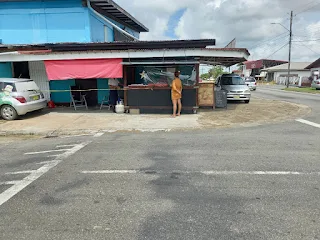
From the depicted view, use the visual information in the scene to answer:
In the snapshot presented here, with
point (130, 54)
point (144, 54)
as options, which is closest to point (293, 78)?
point (144, 54)

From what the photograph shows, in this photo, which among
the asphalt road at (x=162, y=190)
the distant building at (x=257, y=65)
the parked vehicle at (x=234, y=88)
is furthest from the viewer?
the distant building at (x=257, y=65)

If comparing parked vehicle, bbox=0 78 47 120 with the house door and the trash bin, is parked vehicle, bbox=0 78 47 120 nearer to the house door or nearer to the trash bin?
the house door

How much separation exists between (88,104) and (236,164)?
10.7 meters

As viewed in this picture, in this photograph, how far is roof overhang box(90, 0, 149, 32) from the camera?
15.0 m

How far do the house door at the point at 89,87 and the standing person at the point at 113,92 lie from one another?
5.13ft

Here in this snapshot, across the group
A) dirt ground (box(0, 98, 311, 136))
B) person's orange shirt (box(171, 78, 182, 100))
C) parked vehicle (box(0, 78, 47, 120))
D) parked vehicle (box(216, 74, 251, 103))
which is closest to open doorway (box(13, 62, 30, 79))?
dirt ground (box(0, 98, 311, 136))

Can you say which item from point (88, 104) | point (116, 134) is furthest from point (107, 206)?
point (88, 104)

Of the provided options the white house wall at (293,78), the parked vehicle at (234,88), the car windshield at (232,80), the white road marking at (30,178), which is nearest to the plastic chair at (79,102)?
the white road marking at (30,178)

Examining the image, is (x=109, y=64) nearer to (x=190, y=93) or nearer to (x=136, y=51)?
(x=136, y=51)

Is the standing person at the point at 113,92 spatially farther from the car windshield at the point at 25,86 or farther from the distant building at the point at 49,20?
the distant building at the point at 49,20

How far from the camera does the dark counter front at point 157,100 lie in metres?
11.5

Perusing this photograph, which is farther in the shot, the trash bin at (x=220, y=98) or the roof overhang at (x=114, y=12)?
the roof overhang at (x=114, y=12)

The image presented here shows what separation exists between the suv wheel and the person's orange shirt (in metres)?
6.08

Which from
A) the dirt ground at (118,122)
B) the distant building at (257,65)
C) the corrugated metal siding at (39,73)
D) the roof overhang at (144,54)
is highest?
the distant building at (257,65)
